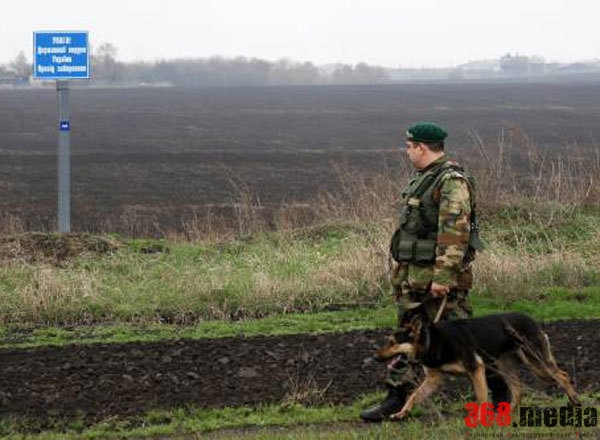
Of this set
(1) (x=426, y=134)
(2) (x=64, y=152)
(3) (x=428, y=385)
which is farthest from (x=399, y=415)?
(2) (x=64, y=152)

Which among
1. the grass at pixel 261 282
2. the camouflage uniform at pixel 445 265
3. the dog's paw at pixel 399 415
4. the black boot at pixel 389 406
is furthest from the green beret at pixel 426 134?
the grass at pixel 261 282

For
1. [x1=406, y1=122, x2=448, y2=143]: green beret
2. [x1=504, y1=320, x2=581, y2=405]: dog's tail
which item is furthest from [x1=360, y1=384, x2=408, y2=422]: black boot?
[x1=406, y1=122, x2=448, y2=143]: green beret

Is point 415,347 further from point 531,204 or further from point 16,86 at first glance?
point 16,86

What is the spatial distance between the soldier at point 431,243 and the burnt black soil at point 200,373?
748 mm

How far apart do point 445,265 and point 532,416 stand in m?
1.01

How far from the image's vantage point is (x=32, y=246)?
1254 cm

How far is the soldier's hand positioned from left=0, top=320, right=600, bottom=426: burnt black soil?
4.09 ft

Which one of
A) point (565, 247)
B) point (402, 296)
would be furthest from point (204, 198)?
point (402, 296)

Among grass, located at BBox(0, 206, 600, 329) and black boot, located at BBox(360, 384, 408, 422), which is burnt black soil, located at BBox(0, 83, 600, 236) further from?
black boot, located at BBox(360, 384, 408, 422)

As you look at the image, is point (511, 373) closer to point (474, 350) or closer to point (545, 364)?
point (545, 364)

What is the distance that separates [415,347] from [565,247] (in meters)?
6.90

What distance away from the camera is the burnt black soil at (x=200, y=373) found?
6.76 m

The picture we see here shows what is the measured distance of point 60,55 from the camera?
527 inches

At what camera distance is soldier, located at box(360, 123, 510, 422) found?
5.89 meters
